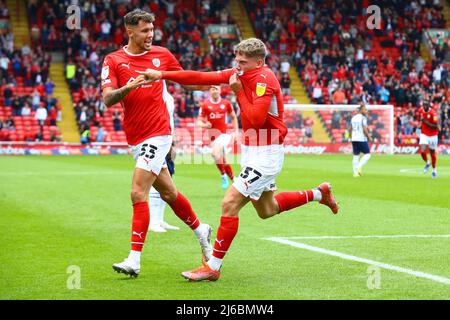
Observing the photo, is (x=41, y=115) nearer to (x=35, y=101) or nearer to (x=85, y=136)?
(x=35, y=101)

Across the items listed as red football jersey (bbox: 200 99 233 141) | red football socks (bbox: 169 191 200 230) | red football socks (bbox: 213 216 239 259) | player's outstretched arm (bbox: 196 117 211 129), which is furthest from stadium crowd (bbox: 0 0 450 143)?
red football socks (bbox: 213 216 239 259)

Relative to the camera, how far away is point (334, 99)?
152ft

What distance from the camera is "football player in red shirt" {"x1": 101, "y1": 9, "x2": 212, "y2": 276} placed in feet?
29.2

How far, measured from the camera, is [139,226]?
8.77m

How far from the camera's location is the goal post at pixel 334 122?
43.0 metres

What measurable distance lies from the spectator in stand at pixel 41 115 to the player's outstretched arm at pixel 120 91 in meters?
33.8

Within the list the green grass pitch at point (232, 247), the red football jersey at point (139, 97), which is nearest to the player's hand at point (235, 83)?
the red football jersey at point (139, 97)

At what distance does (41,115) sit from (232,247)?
107 feet

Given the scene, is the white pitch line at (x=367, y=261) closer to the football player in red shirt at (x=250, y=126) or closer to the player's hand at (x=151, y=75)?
the football player in red shirt at (x=250, y=126)

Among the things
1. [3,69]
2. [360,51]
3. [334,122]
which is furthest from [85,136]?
[360,51]

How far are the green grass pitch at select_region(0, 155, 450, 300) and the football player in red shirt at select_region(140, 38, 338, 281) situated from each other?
0.44m

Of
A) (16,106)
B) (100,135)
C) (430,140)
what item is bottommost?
(100,135)
